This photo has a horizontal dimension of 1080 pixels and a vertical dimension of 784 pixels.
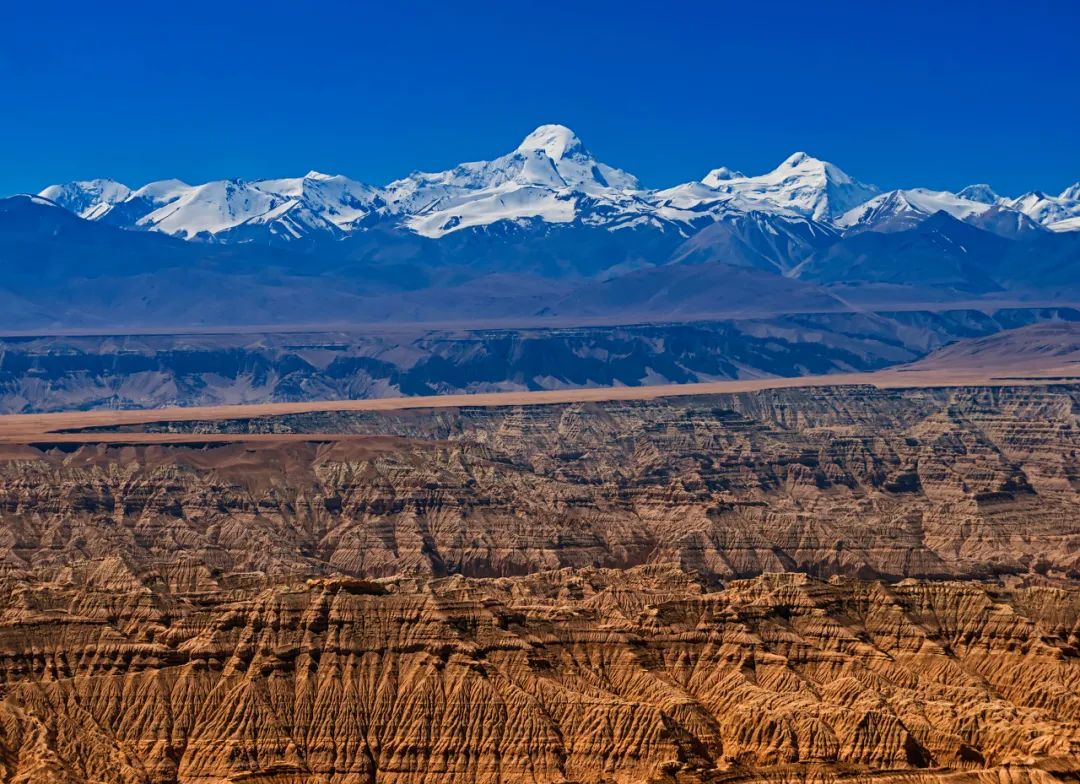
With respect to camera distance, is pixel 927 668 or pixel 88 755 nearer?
pixel 88 755

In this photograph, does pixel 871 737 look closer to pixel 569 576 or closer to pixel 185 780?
pixel 185 780

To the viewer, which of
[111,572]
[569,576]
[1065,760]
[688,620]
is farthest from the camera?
[569,576]

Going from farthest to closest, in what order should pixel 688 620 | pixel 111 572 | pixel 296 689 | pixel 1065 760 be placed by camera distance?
pixel 111 572, pixel 688 620, pixel 296 689, pixel 1065 760

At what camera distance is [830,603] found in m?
143

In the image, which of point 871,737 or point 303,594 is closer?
point 871,737

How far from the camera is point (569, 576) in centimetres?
17462

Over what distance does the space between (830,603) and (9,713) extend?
50592 millimetres

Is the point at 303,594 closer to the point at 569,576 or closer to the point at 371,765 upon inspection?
the point at 371,765

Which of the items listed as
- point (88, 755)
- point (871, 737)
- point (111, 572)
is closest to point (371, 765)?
point (88, 755)

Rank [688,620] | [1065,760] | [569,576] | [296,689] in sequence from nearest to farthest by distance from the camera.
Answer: [1065,760]
[296,689]
[688,620]
[569,576]

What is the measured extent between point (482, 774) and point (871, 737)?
60.6 ft

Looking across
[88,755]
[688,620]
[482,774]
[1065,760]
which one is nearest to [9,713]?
[88,755]

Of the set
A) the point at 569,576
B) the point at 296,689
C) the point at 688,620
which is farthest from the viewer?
the point at 569,576

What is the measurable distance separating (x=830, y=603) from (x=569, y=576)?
3493 cm
